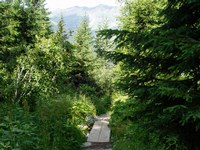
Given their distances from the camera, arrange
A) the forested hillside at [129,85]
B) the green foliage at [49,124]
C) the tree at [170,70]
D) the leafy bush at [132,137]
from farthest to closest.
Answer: the green foliage at [49,124]
the leafy bush at [132,137]
the forested hillside at [129,85]
the tree at [170,70]

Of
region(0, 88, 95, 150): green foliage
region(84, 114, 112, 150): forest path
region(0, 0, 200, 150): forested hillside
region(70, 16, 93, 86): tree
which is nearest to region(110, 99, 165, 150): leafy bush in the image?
region(0, 0, 200, 150): forested hillside

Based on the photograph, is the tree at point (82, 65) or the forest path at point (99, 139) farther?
the tree at point (82, 65)

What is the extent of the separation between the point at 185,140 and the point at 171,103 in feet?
2.53

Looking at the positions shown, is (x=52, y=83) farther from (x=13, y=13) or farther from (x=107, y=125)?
(x=13, y=13)

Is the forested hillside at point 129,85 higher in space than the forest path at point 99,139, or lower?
higher

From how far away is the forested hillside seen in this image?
212 inches

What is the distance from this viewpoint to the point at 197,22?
6016 mm

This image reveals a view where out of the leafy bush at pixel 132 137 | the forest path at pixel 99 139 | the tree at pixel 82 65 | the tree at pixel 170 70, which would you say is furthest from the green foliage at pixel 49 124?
the tree at pixel 82 65

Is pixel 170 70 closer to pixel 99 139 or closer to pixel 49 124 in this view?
pixel 49 124

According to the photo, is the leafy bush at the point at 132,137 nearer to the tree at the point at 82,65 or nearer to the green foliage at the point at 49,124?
the green foliage at the point at 49,124

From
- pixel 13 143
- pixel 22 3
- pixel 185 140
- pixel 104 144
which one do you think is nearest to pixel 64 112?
pixel 104 144

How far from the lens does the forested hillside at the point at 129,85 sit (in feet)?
17.7

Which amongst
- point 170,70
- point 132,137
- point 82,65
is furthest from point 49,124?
point 82,65

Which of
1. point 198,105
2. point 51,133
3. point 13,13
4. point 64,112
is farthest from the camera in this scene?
point 13,13
